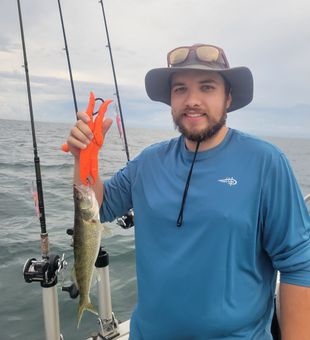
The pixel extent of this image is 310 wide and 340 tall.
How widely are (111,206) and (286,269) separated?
4.57 ft

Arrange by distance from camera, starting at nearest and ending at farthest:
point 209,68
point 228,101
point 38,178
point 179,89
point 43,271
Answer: point 209,68 < point 179,89 < point 228,101 < point 43,271 < point 38,178

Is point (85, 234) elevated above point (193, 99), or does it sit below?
below

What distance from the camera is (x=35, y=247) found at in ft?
26.8

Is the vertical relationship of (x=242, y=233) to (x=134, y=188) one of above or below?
below

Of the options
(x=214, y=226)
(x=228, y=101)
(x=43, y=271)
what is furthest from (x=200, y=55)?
(x=43, y=271)

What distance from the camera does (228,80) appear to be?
7.80ft

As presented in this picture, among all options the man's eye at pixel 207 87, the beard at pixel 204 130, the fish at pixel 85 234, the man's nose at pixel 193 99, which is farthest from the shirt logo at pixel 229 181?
the fish at pixel 85 234

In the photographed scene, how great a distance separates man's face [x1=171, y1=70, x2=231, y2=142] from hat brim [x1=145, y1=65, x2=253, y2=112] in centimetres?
7

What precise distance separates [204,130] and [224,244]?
2.37 feet

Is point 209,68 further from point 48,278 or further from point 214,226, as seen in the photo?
point 48,278

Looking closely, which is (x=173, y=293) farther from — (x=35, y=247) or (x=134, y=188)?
(x=35, y=247)

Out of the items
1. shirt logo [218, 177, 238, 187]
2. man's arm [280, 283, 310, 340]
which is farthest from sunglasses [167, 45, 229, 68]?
man's arm [280, 283, 310, 340]

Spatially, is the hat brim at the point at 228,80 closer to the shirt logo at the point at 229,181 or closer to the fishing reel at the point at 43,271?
the shirt logo at the point at 229,181

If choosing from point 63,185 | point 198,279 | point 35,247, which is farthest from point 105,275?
point 63,185
